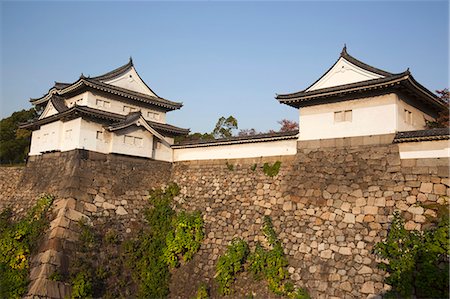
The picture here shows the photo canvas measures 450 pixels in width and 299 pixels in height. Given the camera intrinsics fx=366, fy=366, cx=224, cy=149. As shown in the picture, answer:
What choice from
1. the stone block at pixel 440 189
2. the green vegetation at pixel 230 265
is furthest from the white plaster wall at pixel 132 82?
the stone block at pixel 440 189

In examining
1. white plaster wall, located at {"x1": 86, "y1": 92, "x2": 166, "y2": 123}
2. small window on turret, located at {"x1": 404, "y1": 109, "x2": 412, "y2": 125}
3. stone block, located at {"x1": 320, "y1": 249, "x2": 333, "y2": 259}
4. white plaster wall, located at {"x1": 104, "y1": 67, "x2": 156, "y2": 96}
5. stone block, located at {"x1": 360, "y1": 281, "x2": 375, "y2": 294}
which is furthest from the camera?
white plaster wall, located at {"x1": 104, "y1": 67, "x2": 156, "y2": 96}

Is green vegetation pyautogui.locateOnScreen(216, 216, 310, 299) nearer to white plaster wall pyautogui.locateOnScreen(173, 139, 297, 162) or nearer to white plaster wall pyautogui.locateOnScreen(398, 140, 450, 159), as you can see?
white plaster wall pyautogui.locateOnScreen(173, 139, 297, 162)

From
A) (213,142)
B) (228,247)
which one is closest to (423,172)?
(228,247)

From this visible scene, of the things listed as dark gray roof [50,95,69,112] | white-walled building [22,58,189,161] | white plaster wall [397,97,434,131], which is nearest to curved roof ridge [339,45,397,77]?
white plaster wall [397,97,434,131]

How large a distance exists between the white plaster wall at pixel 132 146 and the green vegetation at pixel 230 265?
23.4 ft

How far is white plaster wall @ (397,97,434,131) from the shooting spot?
1286 cm

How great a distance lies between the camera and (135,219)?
16.0m

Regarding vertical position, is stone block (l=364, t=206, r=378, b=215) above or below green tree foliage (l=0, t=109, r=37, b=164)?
below

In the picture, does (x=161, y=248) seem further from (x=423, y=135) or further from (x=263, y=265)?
(x=423, y=135)

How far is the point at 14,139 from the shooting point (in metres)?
34.4

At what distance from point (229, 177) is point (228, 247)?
12.2 ft

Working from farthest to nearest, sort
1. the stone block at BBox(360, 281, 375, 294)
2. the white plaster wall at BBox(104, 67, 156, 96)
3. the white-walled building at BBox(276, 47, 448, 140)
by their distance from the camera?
the white plaster wall at BBox(104, 67, 156, 96) → the white-walled building at BBox(276, 47, 448, 140) → the stone block at BBox(360, 281, 375, 294)

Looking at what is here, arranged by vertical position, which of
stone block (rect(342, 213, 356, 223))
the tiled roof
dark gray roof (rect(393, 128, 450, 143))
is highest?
the tiled roof

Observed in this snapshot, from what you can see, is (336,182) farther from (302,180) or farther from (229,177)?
(229,177)
